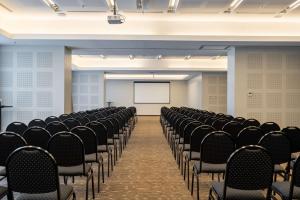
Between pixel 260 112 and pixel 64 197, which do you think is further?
pixel 260 112

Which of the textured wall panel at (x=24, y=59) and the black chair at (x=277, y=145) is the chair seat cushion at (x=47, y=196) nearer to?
the black chair at (x=277, y=145)

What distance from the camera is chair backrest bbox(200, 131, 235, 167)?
A: 14.2 feet

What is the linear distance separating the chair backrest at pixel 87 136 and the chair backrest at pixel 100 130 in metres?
0.94

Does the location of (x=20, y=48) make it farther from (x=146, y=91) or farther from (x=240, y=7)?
(x=146, y=91)

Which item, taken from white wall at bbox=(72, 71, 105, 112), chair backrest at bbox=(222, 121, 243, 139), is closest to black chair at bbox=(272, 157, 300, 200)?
chair backrest at bbox=(222, 121, 243, 139)

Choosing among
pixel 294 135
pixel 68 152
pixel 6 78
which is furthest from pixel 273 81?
pixel 68 152

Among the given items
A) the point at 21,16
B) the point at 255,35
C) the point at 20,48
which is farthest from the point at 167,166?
the point at 20,48

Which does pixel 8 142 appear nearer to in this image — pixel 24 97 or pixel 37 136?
pixel 37 136

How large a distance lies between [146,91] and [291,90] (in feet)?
62.0

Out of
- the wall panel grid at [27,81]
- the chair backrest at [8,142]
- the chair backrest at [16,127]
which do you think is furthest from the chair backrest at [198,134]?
the wall panel grid at [27,81]

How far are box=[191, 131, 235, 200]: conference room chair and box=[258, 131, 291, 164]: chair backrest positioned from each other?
402 mm

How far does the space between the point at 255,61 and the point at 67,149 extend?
1037cm

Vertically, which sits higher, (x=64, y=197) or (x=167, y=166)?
(x=64, y=197)

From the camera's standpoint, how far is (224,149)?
14.5 ft
